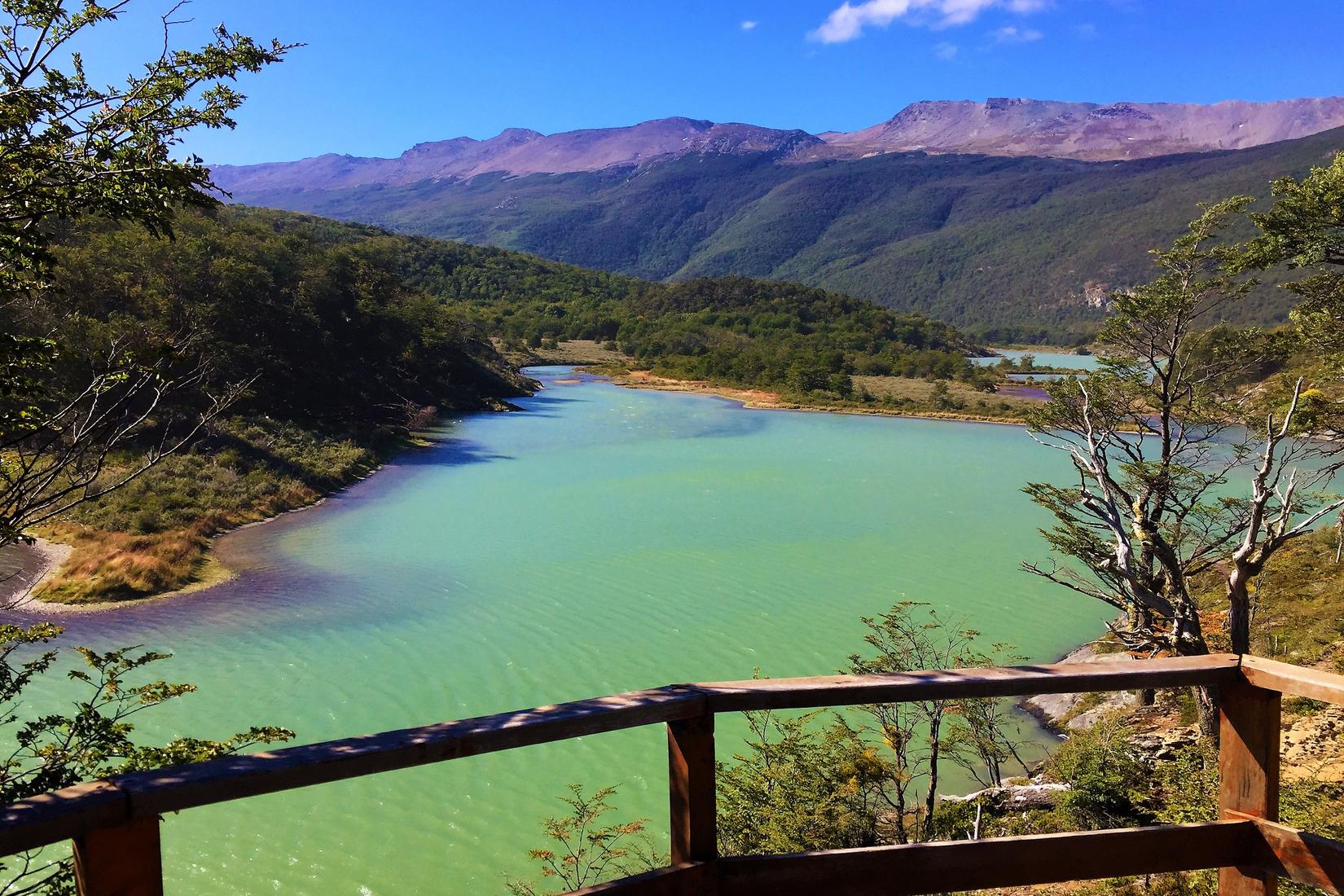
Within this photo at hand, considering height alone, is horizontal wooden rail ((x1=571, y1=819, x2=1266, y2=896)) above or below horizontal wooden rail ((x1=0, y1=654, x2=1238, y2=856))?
below

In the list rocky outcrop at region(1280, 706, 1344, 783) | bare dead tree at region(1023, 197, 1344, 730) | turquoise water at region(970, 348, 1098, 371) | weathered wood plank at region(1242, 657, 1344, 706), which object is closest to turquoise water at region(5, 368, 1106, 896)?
bare dead tree at region(1023, 197, 1344, 730)

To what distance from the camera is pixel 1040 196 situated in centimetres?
19962

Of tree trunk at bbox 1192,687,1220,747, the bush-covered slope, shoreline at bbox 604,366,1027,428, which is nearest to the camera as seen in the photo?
tree trunk at bbox 1192,687,1220,747

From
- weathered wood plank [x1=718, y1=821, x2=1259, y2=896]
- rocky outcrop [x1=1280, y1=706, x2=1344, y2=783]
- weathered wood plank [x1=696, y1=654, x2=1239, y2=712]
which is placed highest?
weathered wood plank [x1=696, y1=654, x2=1239, y2=712]

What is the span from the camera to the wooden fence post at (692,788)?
1897mm

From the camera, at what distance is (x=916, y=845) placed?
211cm

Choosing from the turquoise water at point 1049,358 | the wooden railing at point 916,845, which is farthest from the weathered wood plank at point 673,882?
the turquoise water at point 1049,358

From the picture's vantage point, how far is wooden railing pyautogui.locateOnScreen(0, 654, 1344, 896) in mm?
1701

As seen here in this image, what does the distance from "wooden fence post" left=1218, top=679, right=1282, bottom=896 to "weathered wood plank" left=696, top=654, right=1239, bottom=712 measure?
2.5 inches

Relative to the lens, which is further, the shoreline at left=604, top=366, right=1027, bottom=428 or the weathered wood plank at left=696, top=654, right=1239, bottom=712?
the shoreline at left=604, top=366, right=1027, bottom=428

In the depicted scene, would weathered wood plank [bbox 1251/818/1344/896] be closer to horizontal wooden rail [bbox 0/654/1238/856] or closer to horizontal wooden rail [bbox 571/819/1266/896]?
horizontal wooden rail [bbox 571/819/1266/896]

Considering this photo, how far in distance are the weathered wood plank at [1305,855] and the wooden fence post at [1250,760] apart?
0.04 metres

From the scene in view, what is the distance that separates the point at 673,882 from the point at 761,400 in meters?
52.6

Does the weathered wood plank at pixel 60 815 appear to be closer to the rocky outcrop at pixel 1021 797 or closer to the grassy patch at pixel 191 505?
the rocky outcrop at pixel 1021 797
